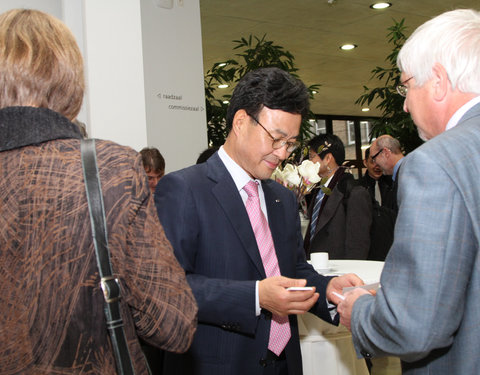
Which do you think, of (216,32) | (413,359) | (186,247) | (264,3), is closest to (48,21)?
(186,247)

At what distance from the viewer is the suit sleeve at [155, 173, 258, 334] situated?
1.62m

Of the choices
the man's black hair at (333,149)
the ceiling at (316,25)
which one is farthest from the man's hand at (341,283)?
the ceiling at (316,25)

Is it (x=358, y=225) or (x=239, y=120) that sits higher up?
(x=239, y=120)

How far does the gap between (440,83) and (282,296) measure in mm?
765

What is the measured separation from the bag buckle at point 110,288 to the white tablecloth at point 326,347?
5.59 feet

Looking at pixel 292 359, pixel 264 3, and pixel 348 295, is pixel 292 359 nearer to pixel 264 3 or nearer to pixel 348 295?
pixel 348 295

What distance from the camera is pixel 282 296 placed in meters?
1.59

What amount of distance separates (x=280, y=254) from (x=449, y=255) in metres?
0.82

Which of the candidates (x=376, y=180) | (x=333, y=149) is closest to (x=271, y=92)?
(x=333, y=149)

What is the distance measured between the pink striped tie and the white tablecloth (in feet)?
2.46

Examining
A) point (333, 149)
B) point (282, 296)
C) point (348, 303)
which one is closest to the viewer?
point (348, 303)

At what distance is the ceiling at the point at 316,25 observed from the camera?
6594mm

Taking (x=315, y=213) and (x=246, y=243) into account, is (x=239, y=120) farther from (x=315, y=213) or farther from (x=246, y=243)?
(x=315, y=213)

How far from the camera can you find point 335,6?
21.8ft
